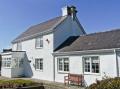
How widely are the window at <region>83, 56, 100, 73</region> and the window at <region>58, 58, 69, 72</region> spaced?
9.74ft

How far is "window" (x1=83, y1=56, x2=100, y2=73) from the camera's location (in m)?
20.1

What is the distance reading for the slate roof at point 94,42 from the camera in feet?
65.9

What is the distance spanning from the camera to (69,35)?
28.7m

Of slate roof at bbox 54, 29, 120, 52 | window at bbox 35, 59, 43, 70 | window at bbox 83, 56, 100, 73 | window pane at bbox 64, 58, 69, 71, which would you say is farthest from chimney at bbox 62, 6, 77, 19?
window at bbox 83, 56, 100, 73

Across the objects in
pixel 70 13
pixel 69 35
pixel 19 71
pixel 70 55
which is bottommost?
pixel 19 71

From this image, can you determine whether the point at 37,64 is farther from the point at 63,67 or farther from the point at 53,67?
the point at 63,67

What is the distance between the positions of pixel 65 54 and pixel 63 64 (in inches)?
50.2

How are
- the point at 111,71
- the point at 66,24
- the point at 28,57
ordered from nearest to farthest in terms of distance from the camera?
the point at 111,71
the point at 66,24
the point at 28,57

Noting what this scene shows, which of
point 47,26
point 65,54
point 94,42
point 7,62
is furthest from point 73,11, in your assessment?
point 7,62

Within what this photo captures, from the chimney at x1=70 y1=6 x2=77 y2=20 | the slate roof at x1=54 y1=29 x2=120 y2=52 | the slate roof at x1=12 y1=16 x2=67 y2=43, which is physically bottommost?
the slate roof at x1=54 y1=29 x2=120 y2=52

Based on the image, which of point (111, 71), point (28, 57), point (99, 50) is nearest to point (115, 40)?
point (99, 50)

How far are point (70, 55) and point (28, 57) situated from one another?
11316 millimetres

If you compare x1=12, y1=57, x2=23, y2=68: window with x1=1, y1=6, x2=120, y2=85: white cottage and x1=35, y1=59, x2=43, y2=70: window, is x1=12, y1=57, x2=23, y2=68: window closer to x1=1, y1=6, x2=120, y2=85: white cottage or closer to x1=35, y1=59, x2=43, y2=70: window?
x1=1, y1=6, x2=120, y2=85: white cottage

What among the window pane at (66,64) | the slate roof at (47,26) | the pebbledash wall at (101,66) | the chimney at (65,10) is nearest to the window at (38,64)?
the slate roof at (47,26)
